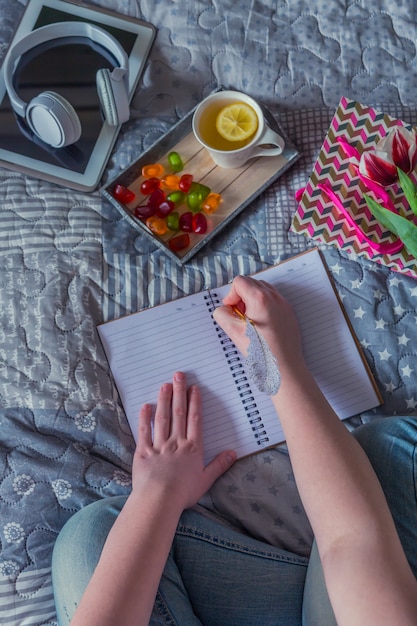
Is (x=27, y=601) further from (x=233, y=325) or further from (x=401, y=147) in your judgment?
(x=401, y=147)

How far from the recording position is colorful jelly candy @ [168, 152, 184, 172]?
0.86 meters

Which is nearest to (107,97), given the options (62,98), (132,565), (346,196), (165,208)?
(62,98)

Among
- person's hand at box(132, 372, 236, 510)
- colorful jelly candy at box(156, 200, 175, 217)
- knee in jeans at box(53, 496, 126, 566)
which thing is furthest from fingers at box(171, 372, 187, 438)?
colorful jelly candy at box(156, 200, 175, 217)

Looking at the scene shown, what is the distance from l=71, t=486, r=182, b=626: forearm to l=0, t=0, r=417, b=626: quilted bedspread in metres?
0.08

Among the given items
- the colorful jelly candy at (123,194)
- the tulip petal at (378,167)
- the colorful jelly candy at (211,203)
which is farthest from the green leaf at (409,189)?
the colorful jelly candy at (123,194)

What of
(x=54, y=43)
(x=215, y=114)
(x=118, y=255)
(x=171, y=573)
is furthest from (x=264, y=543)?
(x=54, y=43)

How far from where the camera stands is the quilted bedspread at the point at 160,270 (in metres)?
0.75

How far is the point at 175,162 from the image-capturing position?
0.86 m

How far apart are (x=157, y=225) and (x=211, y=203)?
77 millimetres

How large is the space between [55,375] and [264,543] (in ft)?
1.04

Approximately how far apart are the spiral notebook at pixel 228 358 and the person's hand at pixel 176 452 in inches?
0.7

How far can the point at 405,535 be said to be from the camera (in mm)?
693

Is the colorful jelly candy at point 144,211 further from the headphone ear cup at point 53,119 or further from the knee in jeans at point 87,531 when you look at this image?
the knee in jeans at point 87,531

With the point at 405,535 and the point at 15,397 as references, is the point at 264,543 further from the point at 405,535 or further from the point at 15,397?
the point at 15,397
